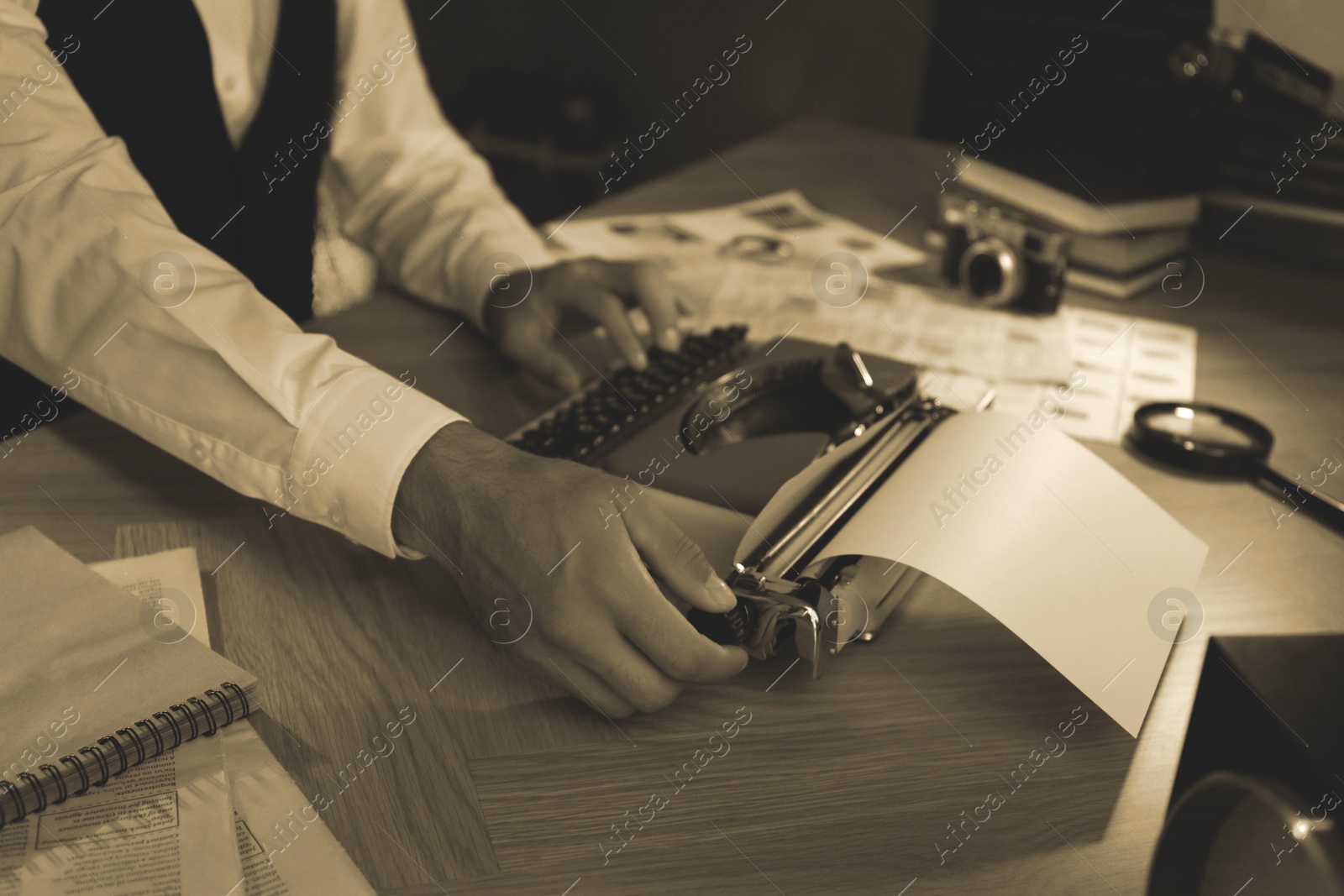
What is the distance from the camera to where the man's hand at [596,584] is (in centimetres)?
65

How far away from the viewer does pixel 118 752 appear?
581 mm

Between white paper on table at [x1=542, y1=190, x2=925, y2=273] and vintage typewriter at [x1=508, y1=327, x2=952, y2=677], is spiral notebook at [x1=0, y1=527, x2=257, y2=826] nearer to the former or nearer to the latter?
vintage typewriter at [x1=508, y1=327, x2=952, y2=677]

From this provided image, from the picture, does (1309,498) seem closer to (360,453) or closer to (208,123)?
(360,453)

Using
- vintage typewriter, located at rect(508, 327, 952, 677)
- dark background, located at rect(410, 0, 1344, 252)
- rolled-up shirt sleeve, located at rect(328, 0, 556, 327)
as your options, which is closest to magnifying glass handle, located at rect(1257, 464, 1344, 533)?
vintage typewriter, located at rect(508, 327, 952, 677)

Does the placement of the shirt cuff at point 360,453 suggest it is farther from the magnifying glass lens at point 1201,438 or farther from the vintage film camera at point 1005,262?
the vintage film camera at point 1005,262

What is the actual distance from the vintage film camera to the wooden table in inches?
16.0

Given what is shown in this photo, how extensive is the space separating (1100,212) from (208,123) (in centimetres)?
116

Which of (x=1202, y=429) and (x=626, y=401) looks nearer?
(x=626, y=401)

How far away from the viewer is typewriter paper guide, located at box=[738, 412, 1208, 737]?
66 cm

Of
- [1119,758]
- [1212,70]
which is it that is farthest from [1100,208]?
[1119,758]

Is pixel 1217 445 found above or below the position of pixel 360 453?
above

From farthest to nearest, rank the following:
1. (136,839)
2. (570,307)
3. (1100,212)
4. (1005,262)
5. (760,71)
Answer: (760,71) < (1100,212) < (1005,262) < (570,307) < (136,839)

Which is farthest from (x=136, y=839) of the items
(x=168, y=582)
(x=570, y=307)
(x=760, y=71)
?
(x=760, y=71)

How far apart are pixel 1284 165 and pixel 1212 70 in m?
0.21
